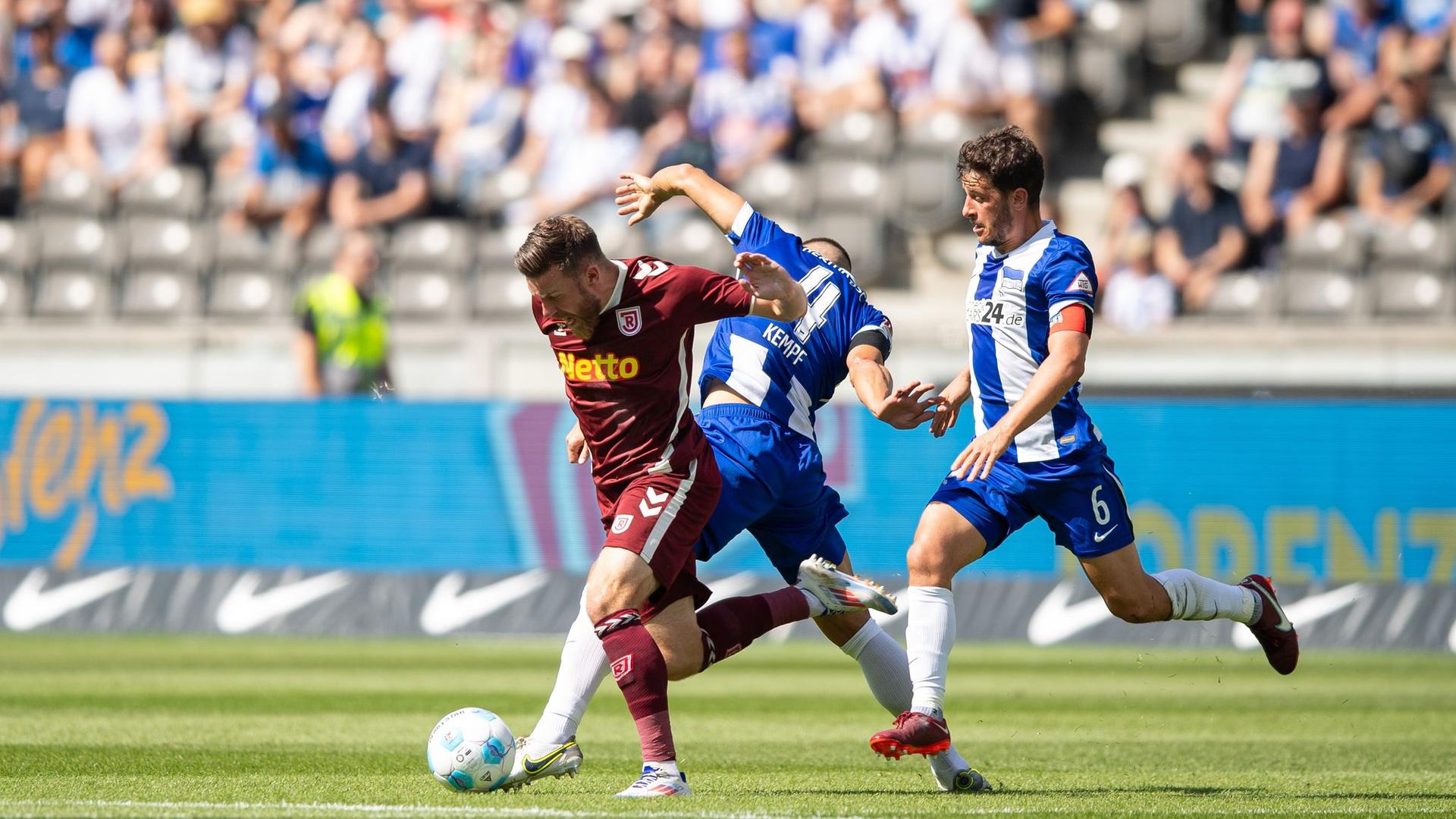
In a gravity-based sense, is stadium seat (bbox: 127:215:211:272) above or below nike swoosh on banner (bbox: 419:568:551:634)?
above

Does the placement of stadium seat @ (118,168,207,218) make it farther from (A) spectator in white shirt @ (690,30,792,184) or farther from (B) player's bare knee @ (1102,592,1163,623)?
(B) player's bare knee @ (1102,592,1163,623)

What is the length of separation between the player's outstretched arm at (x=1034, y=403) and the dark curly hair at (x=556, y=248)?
140cm

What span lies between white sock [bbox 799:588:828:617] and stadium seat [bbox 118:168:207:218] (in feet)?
40.4

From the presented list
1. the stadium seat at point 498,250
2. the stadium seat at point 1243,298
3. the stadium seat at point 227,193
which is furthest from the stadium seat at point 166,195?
the stadium seat at point 1243,298

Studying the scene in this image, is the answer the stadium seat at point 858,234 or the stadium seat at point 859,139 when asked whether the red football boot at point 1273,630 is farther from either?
the stadium seat at point 859,139

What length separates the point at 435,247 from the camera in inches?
677

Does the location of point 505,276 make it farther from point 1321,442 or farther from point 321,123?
point 1321,442

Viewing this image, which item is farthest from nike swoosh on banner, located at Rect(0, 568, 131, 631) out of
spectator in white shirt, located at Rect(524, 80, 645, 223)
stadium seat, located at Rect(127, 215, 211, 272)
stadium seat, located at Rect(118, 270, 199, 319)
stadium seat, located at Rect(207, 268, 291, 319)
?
spectator in white shirt, located at Rect(524, 80, 645, 223)

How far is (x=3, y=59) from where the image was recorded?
68.8ft

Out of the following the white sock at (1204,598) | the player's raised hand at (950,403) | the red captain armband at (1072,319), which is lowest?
the white sock at (1204,598)

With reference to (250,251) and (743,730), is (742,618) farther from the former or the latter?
(250,251)

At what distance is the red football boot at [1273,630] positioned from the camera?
7754 mm

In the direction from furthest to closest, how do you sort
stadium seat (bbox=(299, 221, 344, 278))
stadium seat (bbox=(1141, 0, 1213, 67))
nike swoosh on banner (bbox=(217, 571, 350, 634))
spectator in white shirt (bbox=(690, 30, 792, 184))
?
stadium seat (bbox=(1141, 0, 1213, 67)) → spectator in white shirt (bbox=(690, 30, 792, 184)) → stadium seat (bbox=(299, 221, 344, 278)) → nike swoosh on banner (bbox=(217, 571, 350, 634))

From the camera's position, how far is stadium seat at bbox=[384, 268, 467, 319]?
16.9 m
